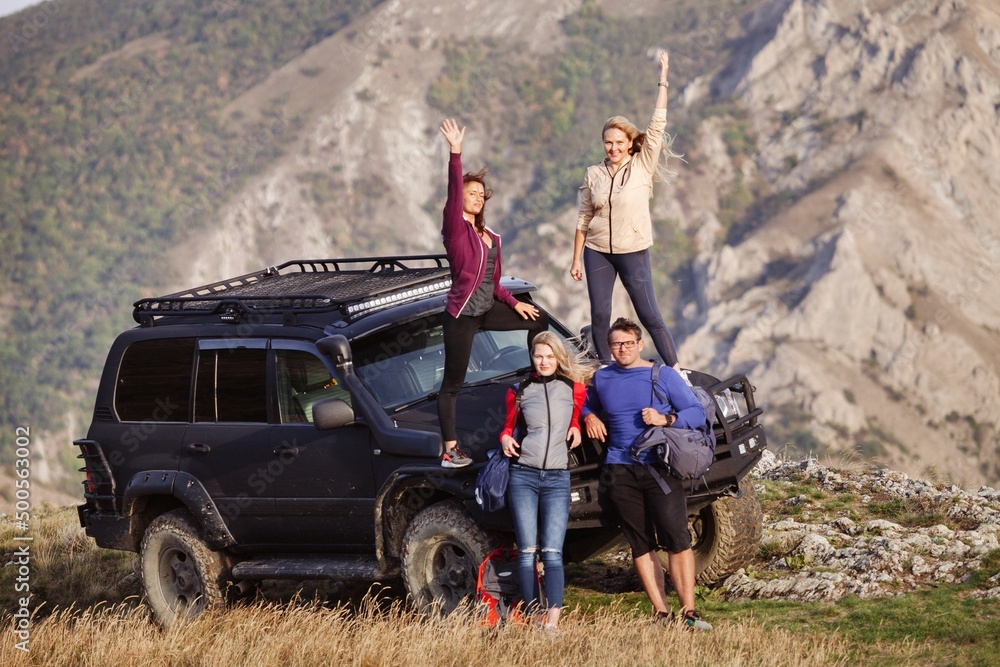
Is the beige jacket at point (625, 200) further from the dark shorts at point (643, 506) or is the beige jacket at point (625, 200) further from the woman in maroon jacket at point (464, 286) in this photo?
the dark shorts at point (643, 506)

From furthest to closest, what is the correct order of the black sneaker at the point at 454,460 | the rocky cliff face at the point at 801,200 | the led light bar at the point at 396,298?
the rocky cliff face at the point at 801,200 < the led light bar at the point at 396,298 < the black sneaker at the point at 454,460

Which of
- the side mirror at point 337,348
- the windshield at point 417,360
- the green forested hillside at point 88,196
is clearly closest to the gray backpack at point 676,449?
the windshield at point 417,360

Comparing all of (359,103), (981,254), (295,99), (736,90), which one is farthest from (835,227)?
(295,99)

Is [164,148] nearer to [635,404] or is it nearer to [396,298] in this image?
[396,298]

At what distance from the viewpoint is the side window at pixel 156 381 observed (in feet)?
28.8

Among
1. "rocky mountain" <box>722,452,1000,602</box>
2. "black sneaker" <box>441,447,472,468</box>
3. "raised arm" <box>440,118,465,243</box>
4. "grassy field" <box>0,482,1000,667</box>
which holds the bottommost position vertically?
"grassy field" <box>0,482,1000,667</box>

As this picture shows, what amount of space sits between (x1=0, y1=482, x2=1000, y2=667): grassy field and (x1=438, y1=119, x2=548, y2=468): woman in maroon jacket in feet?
3.82

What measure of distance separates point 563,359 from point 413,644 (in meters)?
1.88

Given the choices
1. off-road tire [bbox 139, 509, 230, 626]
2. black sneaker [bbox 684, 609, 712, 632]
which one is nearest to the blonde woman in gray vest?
black sneaker [bbox 684, 609, 712, 632]

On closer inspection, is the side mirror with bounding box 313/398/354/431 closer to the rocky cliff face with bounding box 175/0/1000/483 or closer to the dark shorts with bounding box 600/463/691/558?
the dark shorts with bounding box 600/463/691/558

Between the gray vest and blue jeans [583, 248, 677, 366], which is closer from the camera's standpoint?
the gray vest

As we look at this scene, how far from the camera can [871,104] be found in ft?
486

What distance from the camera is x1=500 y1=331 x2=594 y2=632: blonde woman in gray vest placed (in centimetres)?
688

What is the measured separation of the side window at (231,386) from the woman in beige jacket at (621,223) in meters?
2.36
